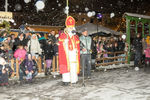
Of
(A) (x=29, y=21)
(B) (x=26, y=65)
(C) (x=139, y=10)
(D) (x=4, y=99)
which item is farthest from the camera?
(C) (x=139, y=10)

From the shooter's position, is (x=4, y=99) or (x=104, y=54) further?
(x=104, y=54)

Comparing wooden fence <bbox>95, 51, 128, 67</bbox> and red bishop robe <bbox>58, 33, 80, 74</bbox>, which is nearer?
red bishop robe <bbox>58, 33, 80, 74</bbox>

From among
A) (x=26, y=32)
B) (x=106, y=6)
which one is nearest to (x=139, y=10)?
(x=106, y=6)

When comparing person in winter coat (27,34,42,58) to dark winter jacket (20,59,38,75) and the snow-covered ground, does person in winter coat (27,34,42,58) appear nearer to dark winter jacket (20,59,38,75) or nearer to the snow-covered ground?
dark winter jacket (20,59,38,75)

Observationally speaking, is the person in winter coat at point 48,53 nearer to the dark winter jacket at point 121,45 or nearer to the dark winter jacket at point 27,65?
the dark winter jacket at point 27,65

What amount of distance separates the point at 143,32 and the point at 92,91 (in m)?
10.6

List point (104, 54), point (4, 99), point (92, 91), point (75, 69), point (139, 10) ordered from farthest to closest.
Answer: point (139, 10)
point (104, 54)
point (75, 69)
point (92, 91)
point (4, 99)

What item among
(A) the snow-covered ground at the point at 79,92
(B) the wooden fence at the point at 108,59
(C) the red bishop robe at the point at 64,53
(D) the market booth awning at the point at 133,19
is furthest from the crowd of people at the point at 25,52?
(D) the market booth awning at the point at 133,19

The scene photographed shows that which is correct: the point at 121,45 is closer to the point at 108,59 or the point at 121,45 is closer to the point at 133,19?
the point at 108,59

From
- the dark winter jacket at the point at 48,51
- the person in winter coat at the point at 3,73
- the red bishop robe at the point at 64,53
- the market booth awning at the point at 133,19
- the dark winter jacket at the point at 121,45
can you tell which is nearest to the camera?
the red bishop robe at the point at 64,53

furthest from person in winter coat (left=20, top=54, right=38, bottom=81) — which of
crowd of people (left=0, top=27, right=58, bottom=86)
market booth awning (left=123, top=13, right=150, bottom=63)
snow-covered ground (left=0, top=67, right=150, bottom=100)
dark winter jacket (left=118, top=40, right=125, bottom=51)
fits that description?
market booth awning (left=123, top=13, right=150, bottom=63)

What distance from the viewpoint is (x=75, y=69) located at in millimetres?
7977

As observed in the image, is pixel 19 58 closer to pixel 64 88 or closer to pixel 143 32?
pixel 64 88

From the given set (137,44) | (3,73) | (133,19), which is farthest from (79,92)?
(133,19)
